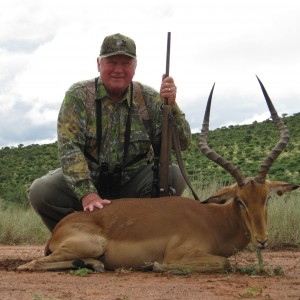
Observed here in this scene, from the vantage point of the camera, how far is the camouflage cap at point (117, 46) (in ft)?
25.2

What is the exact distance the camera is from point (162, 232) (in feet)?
22.1

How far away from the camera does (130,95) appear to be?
8.02 metres

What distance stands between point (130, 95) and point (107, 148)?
697 mm

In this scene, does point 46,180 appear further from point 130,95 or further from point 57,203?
point 130,95

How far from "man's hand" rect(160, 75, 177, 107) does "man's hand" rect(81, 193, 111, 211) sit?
1.44 m

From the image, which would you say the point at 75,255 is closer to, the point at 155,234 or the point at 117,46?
the point at 155,234

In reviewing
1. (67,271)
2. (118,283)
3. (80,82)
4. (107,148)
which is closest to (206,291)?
(118,283)

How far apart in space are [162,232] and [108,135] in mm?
1578

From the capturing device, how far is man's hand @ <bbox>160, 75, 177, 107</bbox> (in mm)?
7816

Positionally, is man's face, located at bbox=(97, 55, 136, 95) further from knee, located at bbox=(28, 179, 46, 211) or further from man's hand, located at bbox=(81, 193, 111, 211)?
knee, located at bbox=(28, 179, 46, 211)

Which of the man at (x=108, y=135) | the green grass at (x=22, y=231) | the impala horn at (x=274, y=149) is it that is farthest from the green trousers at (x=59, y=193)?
the green grass at (x=22, y=231)

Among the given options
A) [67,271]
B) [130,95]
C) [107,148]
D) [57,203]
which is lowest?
[67,271]

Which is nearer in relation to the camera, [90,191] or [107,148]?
[90,191]

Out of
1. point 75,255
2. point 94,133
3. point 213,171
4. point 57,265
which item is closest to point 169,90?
point 94,133
